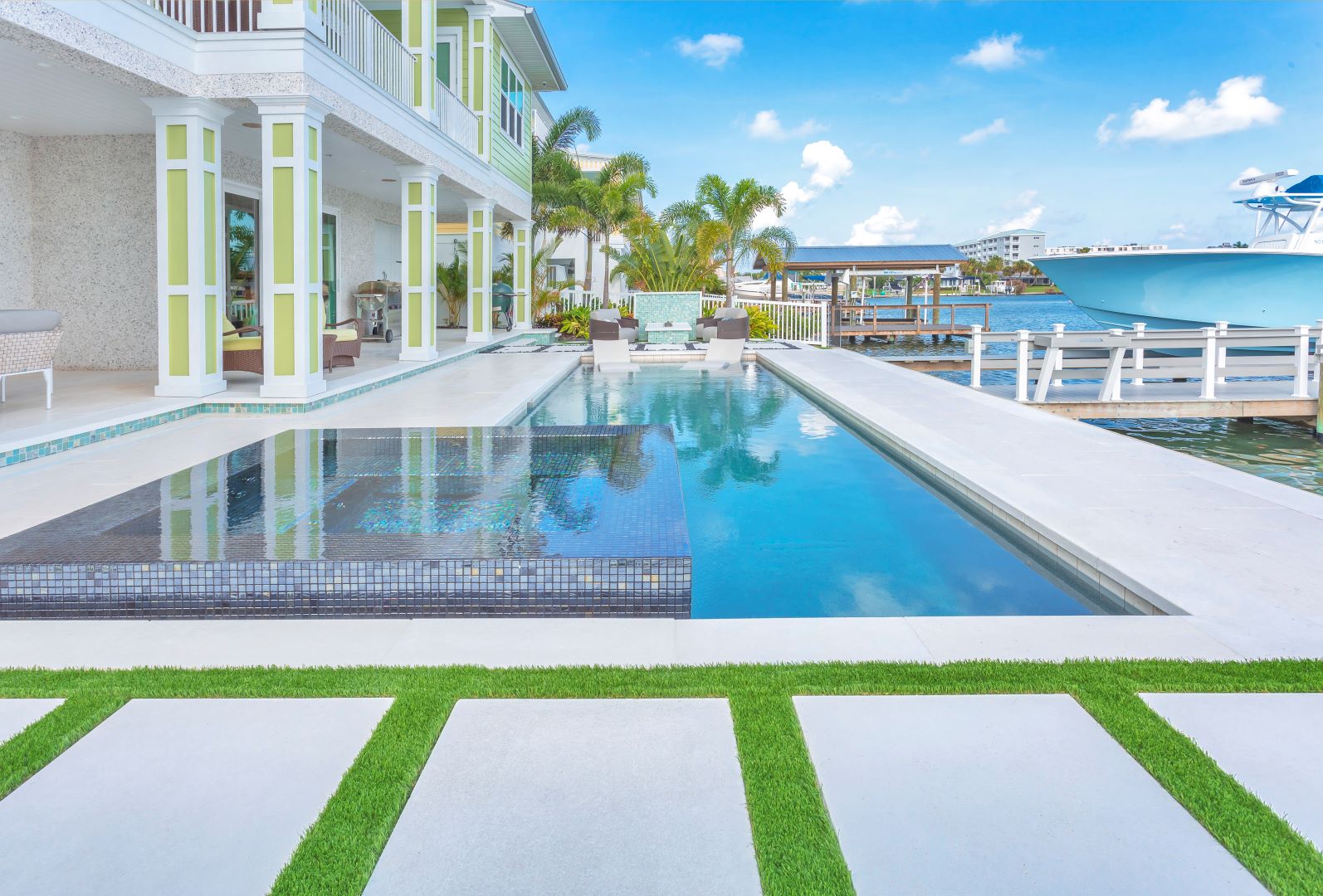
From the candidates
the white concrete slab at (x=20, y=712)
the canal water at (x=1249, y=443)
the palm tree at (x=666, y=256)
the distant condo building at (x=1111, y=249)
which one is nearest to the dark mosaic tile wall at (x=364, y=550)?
the white concrete slab at (x=20, y=712)

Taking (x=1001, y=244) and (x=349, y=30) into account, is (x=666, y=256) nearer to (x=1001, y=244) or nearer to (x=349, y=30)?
(x=349, y=30)

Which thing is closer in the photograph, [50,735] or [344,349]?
[50,735]

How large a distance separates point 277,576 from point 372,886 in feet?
6.69

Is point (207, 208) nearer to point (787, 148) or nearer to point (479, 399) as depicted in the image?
point (479, 399)

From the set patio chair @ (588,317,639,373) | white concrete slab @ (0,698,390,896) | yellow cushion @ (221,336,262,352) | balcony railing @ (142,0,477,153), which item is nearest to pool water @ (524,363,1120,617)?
white concrete slab @ (0,698,390,896)

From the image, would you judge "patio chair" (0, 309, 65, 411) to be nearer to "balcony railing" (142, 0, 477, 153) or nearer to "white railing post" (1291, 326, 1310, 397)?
"balcony railing" (142, 0, 477, 153)

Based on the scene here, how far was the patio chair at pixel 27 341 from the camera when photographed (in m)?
7.51

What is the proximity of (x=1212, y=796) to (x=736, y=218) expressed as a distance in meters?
24.1

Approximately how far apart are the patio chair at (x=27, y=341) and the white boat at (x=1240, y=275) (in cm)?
2054

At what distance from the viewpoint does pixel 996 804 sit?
7.57 ft

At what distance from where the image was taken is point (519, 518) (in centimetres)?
455

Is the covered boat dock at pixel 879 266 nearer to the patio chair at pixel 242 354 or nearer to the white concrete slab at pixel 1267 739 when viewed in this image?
the patio chair at pixel 242 354

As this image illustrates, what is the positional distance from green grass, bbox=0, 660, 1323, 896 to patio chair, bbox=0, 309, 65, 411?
18.1ft

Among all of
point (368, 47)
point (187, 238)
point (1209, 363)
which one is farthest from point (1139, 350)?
point (187, 238)
